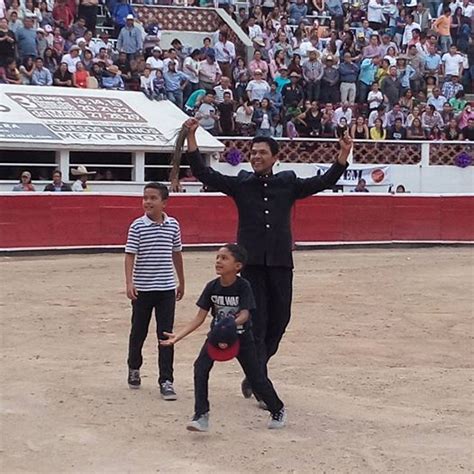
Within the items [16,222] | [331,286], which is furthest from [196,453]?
[16,222]

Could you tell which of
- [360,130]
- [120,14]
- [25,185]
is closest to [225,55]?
[120,14]

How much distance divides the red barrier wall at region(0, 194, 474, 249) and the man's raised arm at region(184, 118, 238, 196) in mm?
10087

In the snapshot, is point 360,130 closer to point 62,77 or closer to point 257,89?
point 257,89

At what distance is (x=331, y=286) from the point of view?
13945 mm

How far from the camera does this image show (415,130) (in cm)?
2281

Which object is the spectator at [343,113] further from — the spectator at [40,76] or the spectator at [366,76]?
the spectator at [40,76]

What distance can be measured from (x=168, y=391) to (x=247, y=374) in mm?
957

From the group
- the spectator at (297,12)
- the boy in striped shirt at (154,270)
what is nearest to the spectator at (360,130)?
the spectator at (297,12)

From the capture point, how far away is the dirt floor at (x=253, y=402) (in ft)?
20.7

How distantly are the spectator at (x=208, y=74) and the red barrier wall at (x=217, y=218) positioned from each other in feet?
11.9

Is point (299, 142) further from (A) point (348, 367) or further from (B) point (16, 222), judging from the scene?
(A) point (348, 367)

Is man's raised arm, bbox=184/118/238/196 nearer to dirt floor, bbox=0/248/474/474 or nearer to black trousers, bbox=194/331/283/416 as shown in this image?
black trousers, bbox=194/331/283/416

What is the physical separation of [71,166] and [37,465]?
15368 millimetres

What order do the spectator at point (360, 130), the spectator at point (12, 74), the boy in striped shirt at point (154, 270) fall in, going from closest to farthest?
the boy in striped shirt at point (154, 270) → the spectator at point (12, 74) → the spectator at point (360, 130)
